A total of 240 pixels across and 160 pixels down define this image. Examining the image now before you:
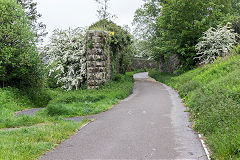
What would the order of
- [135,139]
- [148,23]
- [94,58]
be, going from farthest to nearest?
[148,23] < [94,58] < [135,139]

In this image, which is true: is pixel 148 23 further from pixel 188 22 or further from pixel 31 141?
pixel 31 141

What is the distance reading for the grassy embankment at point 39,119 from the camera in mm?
5766

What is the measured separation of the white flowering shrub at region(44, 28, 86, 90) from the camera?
675 inches

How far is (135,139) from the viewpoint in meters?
6.71

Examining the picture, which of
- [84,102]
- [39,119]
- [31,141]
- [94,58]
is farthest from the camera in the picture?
[94,58]

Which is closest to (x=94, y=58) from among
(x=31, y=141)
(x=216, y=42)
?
(x=31, y=141)

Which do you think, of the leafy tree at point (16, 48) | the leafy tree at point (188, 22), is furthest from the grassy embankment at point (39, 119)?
the leafy tree at point (188, 22)

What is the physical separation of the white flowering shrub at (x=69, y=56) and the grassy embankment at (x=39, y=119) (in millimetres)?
1528

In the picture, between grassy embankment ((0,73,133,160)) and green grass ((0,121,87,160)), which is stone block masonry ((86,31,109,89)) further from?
green grass ((0,121,87,160))

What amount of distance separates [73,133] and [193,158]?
3.81 m

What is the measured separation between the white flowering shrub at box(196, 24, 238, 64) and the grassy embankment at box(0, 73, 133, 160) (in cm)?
940

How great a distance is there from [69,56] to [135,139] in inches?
473

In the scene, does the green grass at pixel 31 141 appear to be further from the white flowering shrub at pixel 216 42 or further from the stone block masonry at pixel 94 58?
the white flowering shrub at pixel 216 42

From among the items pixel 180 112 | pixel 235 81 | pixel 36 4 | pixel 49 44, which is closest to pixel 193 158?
pixel 180 112
